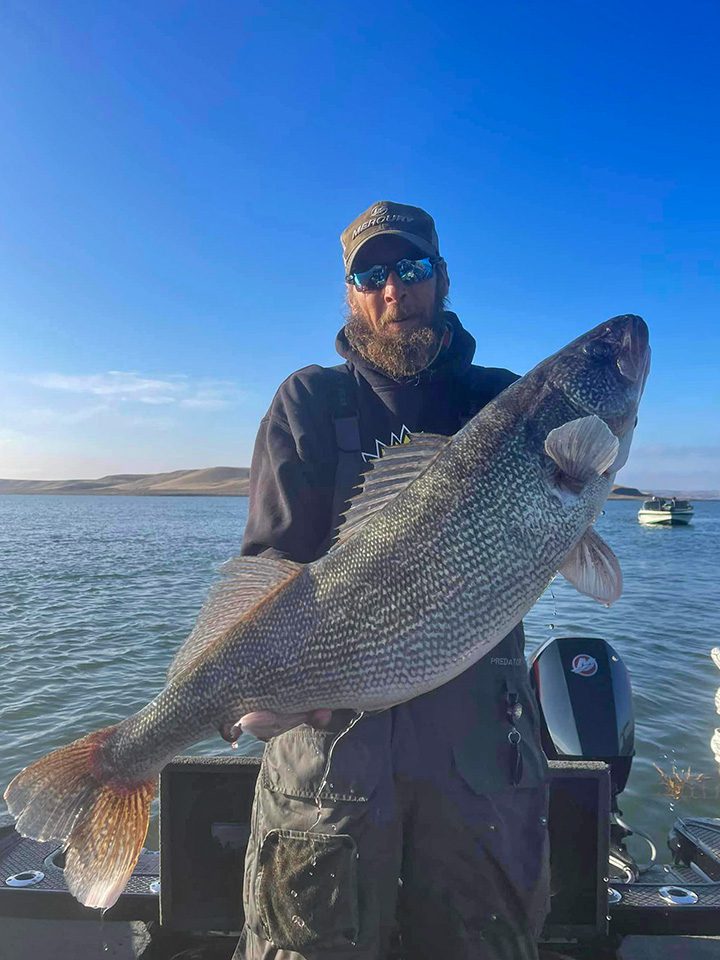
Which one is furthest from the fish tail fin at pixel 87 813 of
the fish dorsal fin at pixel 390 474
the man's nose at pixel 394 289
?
the man's nose at pixel 394 289

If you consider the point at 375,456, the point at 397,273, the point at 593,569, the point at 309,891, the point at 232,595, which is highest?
the point at 397,273

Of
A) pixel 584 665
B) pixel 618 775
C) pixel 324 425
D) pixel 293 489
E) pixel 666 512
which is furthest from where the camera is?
pixel 666 512

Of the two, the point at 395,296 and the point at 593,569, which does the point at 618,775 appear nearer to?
the point at 593,569

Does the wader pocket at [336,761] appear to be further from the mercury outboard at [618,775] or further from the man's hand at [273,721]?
the mercury outboard at [618,775]

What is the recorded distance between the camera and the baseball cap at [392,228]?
3.48 m

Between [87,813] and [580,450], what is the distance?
2.64 m

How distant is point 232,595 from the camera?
9.98ft

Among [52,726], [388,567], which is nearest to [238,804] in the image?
[388,567]

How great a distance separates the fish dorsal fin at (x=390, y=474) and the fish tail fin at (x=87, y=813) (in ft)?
4.69

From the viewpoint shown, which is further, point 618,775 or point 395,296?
point 618,775

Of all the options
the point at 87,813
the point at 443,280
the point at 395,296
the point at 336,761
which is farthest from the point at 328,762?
the point at 443,280

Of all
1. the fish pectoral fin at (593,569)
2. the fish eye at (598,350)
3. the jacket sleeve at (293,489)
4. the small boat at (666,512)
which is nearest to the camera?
the fish pectoral fin at (593,569)

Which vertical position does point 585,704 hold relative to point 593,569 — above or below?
below

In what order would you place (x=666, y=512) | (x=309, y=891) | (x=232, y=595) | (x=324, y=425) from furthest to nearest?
1. (x=666, y=512)
2. (x=324, y=425)
3. (x=232, y=595)
4. (x=309, y=891)
